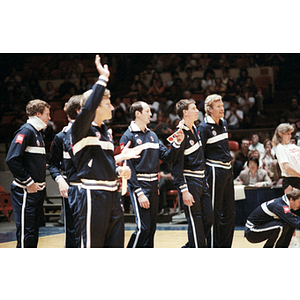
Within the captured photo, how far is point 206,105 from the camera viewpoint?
5.04 m

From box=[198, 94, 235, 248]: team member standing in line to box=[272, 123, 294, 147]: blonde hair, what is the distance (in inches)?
20.8

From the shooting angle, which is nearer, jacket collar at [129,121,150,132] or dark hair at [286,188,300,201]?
jacket collar at [129,121,150,132]

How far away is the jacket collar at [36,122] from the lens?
4.66 metres

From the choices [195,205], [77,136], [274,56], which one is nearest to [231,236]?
[195,205]

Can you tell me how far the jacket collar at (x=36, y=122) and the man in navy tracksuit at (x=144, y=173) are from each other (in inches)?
34.6

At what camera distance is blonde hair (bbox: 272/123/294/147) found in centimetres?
478

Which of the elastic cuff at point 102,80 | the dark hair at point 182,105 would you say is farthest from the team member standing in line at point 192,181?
the elastic cuff at point 102,80

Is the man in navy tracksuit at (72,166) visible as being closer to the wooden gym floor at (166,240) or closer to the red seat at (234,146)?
the wooden gym floor at (166,240)

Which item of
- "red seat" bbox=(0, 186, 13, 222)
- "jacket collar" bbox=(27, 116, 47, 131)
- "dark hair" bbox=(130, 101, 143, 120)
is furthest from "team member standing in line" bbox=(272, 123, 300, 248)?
"red seat" bbox=(0, 186, 13, 222)

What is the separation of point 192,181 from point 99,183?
5.20 ft

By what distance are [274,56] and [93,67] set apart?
1.92 metres

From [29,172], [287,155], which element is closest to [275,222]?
[287,155]

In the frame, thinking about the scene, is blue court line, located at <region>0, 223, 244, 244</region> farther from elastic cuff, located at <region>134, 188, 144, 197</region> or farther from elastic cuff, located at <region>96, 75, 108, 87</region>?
elastic cuff, located at <region>96, 75, 108, 87</region>
